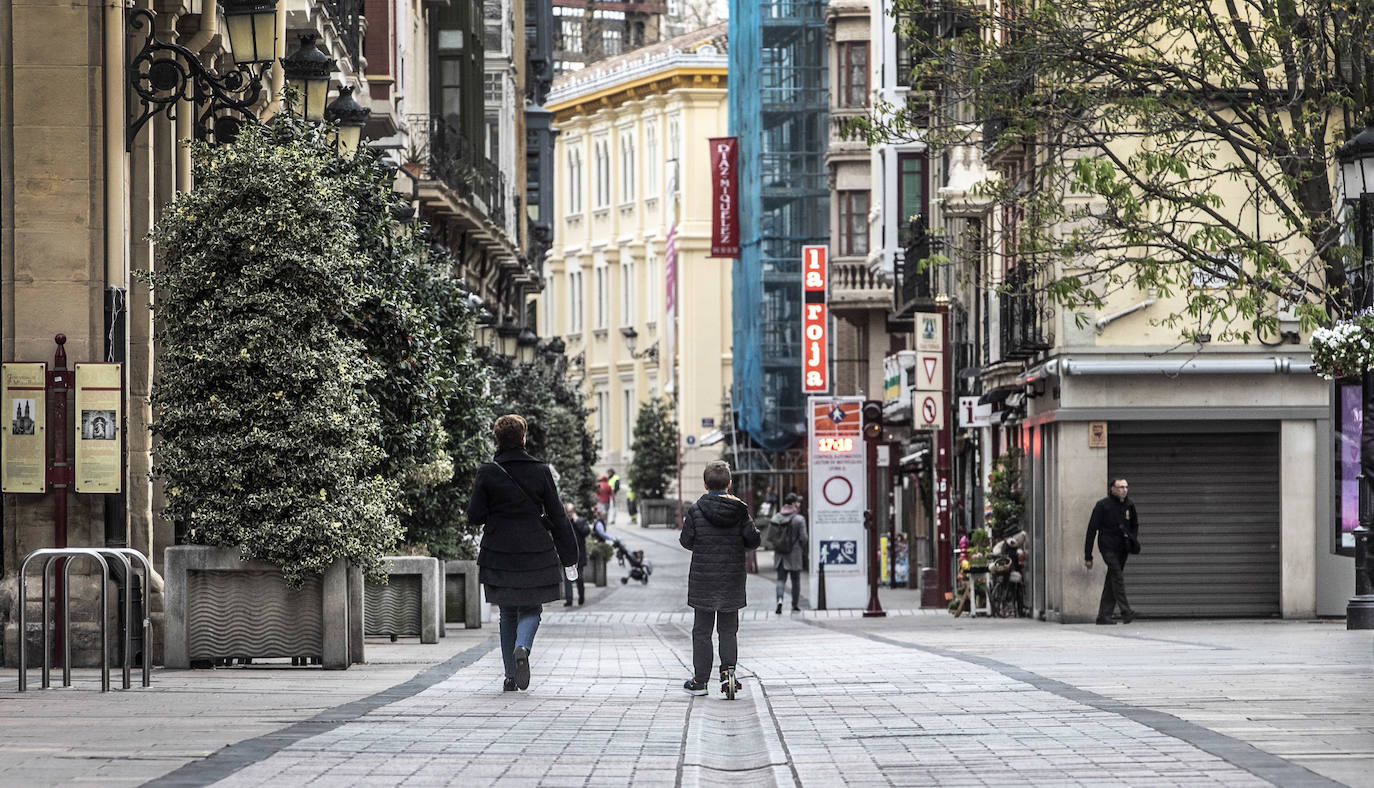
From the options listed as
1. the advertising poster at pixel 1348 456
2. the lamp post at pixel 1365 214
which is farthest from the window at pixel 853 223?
the lamp post at pixel 1365 214

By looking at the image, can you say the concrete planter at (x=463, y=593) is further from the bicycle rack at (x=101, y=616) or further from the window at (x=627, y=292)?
the window at (x=627, y=292)

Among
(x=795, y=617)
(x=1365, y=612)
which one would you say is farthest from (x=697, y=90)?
(x=1365, y=612)

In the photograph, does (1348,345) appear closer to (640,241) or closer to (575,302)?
(640,241)

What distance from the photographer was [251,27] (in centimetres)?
1794

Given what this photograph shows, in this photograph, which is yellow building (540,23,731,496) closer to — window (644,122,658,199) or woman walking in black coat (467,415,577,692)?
window (644,122,658,199)

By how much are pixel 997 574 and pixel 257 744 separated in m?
21.8

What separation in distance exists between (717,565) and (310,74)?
6.24 meters

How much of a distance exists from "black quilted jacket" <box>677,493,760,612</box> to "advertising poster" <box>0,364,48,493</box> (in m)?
4.94

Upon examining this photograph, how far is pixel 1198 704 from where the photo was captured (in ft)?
45.5

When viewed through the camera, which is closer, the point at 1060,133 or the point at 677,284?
the point at 1060,133

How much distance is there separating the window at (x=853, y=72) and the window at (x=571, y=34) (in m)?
74.0

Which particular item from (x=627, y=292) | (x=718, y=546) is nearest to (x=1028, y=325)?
(x=718, y=546)

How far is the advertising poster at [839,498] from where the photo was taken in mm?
35688

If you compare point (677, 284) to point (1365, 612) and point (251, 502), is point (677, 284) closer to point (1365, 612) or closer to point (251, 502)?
point (1365, 612)
